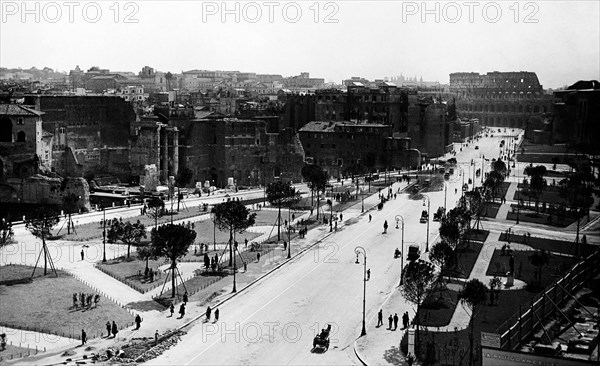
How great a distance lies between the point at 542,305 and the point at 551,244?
21.2 metres

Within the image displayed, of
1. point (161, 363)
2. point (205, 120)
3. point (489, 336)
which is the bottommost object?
point (161, 363)

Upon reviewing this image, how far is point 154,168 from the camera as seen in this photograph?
9281 cm

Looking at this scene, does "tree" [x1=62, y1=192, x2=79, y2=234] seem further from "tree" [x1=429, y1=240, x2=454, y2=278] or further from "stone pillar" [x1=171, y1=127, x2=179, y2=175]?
"tree" [x1=429, y1=240, x2=454, y2=278]

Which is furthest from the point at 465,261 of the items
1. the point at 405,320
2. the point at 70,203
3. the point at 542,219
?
the point at 70,203

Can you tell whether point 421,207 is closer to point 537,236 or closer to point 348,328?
point 537,236

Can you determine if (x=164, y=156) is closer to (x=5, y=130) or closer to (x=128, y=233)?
(x=5, y=130)

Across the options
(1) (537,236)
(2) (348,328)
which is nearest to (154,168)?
(1) (537,236)

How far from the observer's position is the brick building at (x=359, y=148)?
116m

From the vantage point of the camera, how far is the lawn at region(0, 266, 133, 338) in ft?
132

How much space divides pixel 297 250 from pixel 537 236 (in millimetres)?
23924

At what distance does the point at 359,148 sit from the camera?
381ft

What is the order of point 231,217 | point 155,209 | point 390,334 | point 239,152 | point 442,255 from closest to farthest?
point 390,334, point 442,255, point 231,217, point 155,209, point 239,152

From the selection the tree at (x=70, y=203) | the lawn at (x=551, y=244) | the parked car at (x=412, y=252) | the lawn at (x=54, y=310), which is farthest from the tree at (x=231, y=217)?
the lawn at (x=551, y=244)

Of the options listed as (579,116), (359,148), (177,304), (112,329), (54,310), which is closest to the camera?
(112,329)
